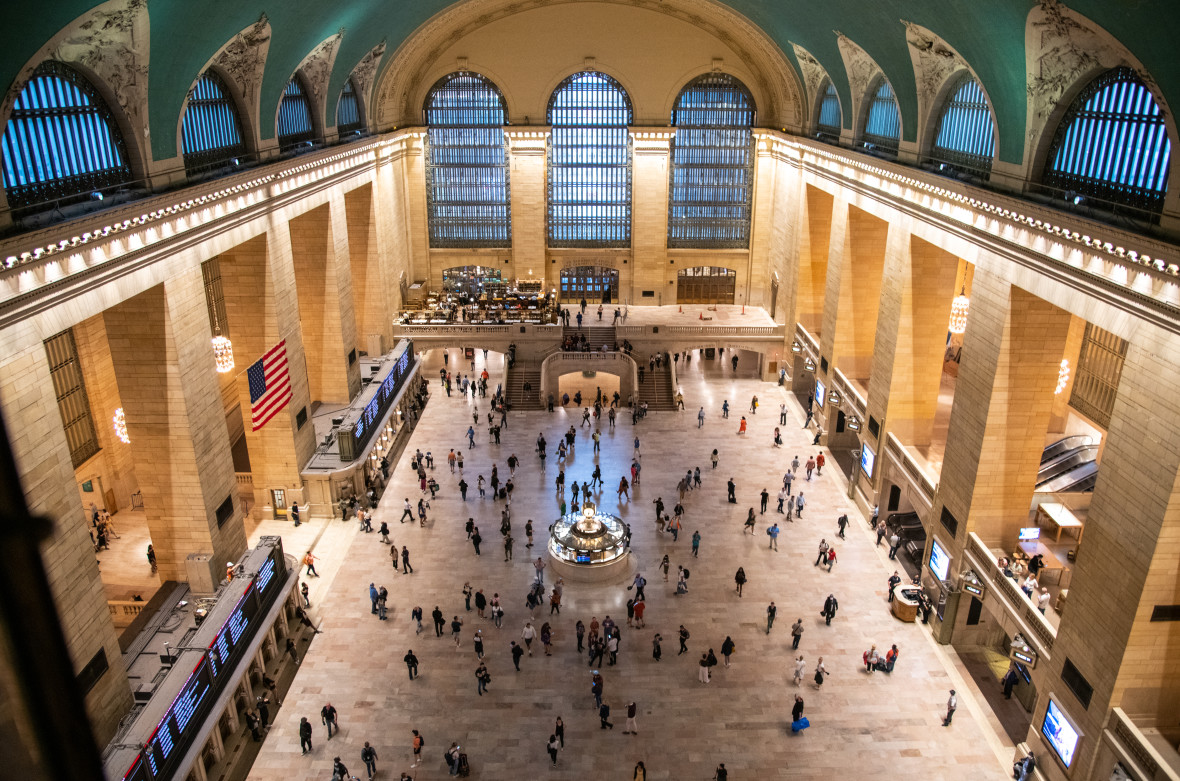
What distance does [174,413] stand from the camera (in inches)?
648

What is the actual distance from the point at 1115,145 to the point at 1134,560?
7.09m

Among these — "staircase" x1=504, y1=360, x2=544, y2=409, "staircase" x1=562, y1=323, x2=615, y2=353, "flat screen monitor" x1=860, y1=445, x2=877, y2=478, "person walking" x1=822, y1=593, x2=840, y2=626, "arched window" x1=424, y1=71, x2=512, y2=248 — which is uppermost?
"arched window" x1=424, y1=71, x2=512, y2=248

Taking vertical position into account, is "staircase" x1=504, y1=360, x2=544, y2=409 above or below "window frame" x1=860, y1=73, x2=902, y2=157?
below

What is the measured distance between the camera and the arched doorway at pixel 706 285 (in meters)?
39.2

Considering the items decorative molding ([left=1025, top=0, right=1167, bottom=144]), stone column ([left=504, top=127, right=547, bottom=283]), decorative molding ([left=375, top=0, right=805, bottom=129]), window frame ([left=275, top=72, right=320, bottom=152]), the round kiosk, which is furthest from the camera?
stone column ([left=504, top=127, right=547, bottom=283])

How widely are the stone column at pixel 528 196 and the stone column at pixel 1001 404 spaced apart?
23.3 m

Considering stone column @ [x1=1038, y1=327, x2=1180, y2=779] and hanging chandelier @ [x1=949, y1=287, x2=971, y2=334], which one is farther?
hanging chandelier @ [x1=949, y1=287, x2=971, y2=334]

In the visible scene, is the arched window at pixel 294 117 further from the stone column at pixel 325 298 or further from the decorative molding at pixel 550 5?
the decorative molding at pixel 550 5

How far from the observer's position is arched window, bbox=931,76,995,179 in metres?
18.8

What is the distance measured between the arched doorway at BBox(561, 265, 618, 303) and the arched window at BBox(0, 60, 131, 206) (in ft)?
82.6

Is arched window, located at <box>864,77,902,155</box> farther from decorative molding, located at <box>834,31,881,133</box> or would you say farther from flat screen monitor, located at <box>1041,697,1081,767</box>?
flat screen monitor, located at <box>1041,697,1081,767</box>

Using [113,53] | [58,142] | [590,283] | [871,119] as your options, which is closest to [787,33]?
[871,119]

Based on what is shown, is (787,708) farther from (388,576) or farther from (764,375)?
(764,375)

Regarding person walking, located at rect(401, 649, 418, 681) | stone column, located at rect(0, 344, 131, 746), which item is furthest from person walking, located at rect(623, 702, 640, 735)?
stone column, located at rect(0, 344, 131, 746)
